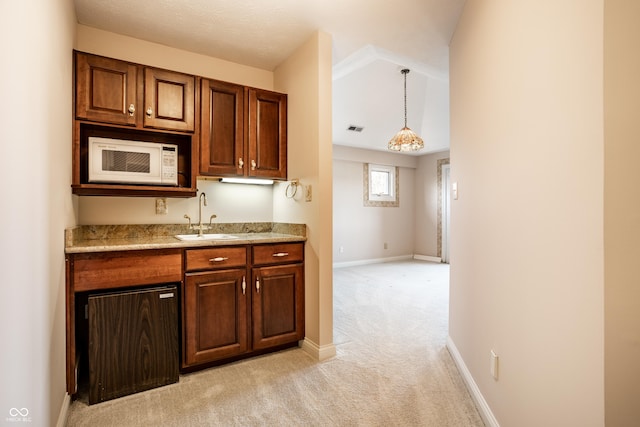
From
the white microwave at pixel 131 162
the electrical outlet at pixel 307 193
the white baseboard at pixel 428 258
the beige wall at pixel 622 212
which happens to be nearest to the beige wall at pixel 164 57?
the white microwave at pixel 131 162

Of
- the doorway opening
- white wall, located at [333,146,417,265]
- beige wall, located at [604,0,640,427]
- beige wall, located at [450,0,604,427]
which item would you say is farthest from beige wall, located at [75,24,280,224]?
the doorway opening

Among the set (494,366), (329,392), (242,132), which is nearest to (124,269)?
(242,132)

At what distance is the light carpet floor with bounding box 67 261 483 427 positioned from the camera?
176 cm

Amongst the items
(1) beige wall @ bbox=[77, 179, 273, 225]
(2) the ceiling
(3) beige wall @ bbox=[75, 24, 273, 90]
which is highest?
(2) the ceiling

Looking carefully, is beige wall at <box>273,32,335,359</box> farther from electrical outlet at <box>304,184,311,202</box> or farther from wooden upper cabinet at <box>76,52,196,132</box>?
wooden upper cabinet at <box>76,52,196,132</box>

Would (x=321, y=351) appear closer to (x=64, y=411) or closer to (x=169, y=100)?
(x=64, y=411)

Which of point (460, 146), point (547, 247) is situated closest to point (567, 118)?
point (547, 247)

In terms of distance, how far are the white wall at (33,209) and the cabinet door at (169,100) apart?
1.83ft

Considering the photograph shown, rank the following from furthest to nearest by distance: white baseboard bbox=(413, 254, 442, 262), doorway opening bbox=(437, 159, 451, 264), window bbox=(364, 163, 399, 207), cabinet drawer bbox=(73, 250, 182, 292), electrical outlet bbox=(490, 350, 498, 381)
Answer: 1. white baseboard bbox=(413, 254, 442, 262)
2. doorway opening bbox=(437, 159, 451, 264)
3. window bbox=(364, 163, 399, 207)
4. cabinet drawer bbox=(73, 250, 182, 292)
5. electrical outlet bbox=(490, 350, 498, 381)

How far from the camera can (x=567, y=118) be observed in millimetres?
1002

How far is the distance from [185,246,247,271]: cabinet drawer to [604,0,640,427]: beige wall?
6.83 feet

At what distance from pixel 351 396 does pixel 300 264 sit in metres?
1.06

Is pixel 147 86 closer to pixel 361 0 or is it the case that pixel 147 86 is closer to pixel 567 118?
pixel 361 0

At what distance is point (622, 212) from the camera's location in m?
0.83
